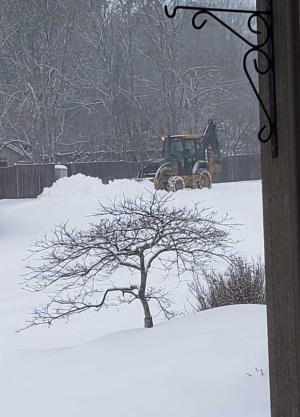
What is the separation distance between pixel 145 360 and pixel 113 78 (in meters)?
1.26

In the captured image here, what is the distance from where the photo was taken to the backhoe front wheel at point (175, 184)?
8.05 ft

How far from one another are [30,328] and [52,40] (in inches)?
38.8

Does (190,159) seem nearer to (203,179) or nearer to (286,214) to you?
(203,179)

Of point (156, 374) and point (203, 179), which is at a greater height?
point (203, 179)

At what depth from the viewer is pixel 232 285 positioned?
2.16 m

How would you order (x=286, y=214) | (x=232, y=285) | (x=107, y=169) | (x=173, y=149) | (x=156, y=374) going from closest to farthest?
(x=286, y=214) → (x=156, y=374) → (x=232, y=285) → (x=173, y=149) → (x=107, y=169)

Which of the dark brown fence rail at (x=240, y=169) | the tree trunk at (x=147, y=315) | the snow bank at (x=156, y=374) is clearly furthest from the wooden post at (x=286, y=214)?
the tree trunk at (x=147, y=315)

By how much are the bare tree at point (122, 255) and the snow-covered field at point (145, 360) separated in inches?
2.1

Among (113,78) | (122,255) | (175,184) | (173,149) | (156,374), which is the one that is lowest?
(156,374)

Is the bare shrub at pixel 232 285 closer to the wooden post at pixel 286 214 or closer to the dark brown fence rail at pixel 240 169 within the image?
the dark brown fence rail at pixel 240 169

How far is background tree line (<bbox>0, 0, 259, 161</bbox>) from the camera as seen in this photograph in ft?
6.48

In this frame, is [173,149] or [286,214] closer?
[286,214]

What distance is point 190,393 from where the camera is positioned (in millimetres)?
1192

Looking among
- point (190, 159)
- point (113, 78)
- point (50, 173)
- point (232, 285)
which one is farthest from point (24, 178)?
point (232, 285)
